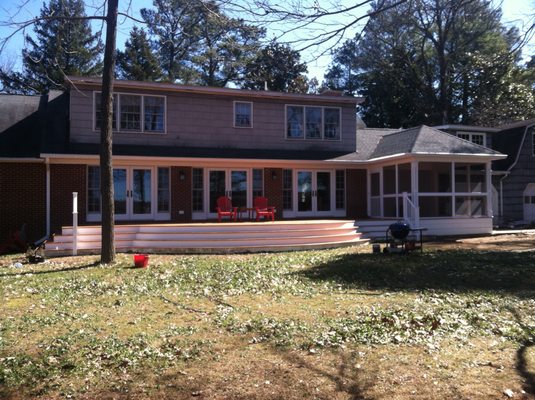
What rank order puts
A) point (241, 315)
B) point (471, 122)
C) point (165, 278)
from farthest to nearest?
point (471, 122)
point (165, 278)
point (241, 315)

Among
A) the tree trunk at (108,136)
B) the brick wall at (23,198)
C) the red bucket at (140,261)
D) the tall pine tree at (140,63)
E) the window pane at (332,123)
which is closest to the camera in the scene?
the red bucket at (140,261)

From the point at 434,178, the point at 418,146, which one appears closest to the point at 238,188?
the point at 418,146

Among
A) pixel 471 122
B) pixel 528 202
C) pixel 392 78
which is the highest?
pixel 392 78

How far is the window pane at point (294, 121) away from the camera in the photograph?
20000mm

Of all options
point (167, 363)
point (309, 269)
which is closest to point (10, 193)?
point (309, 269)

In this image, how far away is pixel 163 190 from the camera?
17.6 meters

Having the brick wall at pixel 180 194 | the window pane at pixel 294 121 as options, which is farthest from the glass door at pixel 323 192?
the brick wall at pixel 180 194

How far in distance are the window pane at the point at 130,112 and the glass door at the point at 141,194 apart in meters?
1.86

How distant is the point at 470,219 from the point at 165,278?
1235 centimetres

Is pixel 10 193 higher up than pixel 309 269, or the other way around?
pixel 10 193

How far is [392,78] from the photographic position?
40000 millimetres

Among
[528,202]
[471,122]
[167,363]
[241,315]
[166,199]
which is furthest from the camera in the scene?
[471,122]

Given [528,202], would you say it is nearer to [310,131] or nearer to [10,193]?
[310,131]

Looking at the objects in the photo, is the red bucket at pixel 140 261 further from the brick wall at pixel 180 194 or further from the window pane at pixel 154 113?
the window pane at pixel 154 113
